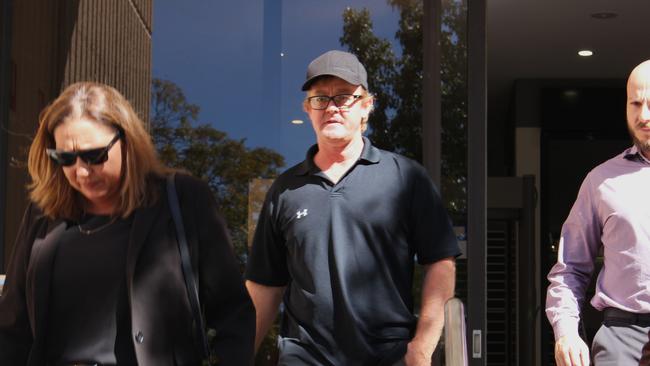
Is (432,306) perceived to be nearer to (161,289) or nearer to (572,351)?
(572,351)

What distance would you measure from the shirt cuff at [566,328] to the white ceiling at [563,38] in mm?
5846

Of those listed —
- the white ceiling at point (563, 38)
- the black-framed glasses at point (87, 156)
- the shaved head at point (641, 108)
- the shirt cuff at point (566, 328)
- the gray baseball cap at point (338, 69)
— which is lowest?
the shirt cuff at point (566, 328)

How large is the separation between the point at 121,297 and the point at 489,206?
9.13 metres

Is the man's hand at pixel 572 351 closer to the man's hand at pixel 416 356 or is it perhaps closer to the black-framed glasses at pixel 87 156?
the man's hand at pixel 416 356

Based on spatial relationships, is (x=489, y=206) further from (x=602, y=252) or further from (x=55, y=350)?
(x=55, y=350)

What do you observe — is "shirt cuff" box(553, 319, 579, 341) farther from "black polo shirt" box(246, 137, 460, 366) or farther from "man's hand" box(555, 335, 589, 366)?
"black polo shirt" box(246, 137, 460, 366)

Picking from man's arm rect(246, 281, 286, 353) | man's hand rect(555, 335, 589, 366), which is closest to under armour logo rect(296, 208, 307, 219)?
man's arm rect(246, 281, 286, 353)

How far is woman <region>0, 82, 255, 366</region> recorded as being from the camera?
2.71 m

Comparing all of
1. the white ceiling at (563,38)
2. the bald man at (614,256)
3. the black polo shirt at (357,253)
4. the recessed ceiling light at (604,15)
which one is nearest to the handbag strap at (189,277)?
the black polo shirt at (357,253)

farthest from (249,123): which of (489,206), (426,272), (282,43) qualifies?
(489,206)

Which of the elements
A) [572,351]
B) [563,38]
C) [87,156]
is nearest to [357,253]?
[572,351]

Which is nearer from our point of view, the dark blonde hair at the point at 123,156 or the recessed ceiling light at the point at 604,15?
the dark blonde hair at the point at 123,156

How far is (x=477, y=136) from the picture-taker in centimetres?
579

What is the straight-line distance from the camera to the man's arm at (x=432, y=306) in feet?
11.6
